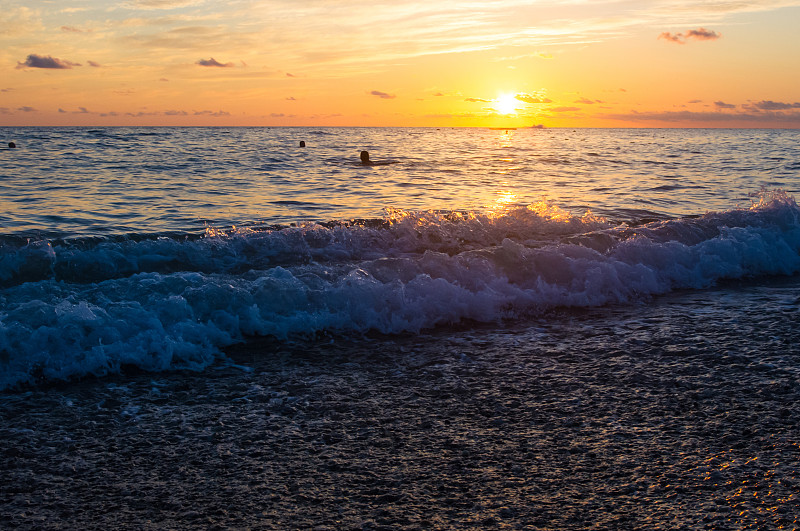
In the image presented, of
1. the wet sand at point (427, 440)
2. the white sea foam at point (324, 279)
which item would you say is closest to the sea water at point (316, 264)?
the white sea foam at point (324, 279)

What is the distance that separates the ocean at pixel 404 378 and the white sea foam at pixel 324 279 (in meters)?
0.03

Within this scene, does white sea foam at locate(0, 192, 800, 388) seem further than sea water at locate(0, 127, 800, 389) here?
No

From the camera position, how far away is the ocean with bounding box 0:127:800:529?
3346 millimetres

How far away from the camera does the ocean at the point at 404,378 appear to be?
3.35m

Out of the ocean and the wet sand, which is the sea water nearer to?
the ocean

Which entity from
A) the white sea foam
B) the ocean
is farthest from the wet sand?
the white sea foam

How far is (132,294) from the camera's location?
6.71m

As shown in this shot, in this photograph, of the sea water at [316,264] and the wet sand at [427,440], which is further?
the sea water at [316,264]

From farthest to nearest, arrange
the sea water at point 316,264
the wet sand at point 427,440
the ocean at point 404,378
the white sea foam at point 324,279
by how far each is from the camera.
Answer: the sea water at point 316,264, the white sea foam at point 324,279, the ocean at point 404,378, the wet sand at point 427,440

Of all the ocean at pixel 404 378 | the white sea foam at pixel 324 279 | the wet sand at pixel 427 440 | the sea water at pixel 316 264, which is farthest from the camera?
the sea water at pixel 316 264

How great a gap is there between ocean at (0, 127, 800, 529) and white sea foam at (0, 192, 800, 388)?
32 millimetres

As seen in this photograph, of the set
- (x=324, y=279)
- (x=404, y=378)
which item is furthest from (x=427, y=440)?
(x=324, y=279)

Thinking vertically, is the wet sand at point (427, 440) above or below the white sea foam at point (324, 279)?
below

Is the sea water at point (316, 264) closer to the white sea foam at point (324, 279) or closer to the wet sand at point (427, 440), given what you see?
the white sea foam at point (324, 279)
